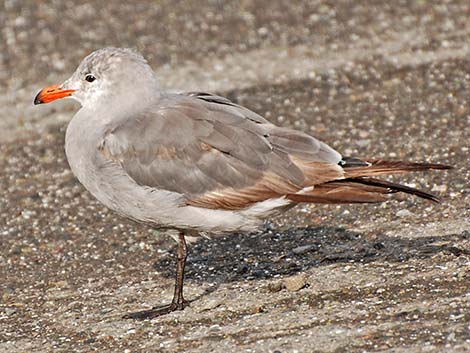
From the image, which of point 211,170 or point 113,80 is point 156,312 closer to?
point 211,170

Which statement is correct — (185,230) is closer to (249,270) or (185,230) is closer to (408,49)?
(249,270)

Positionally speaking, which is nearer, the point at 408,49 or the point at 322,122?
the point at 322,122

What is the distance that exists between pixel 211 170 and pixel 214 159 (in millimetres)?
63

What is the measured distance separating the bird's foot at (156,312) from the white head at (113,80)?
121 centimetres

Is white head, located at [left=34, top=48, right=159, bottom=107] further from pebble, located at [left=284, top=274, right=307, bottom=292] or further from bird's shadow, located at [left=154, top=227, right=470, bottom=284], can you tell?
pebble, located at [left=284, top=274, right=307, bottom=292]

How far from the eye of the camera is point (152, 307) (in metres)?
5.71

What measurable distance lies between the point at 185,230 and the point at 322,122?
3.13 meters

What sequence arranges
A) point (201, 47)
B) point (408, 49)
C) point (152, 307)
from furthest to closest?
1. point (201, 47)
2. point (408, 49)
3. point (152, 307)

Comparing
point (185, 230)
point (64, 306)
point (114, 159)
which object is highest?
point (114, 159)

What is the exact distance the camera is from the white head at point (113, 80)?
560 cm

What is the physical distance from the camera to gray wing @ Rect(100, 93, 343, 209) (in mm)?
5281

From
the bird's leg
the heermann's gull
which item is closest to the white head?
the heermann's gull

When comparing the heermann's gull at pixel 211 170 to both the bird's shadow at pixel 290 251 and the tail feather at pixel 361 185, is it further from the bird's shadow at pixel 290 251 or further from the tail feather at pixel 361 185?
the bird's shadow at pixel 290 251

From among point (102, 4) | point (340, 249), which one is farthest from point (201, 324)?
point (102, 4)
